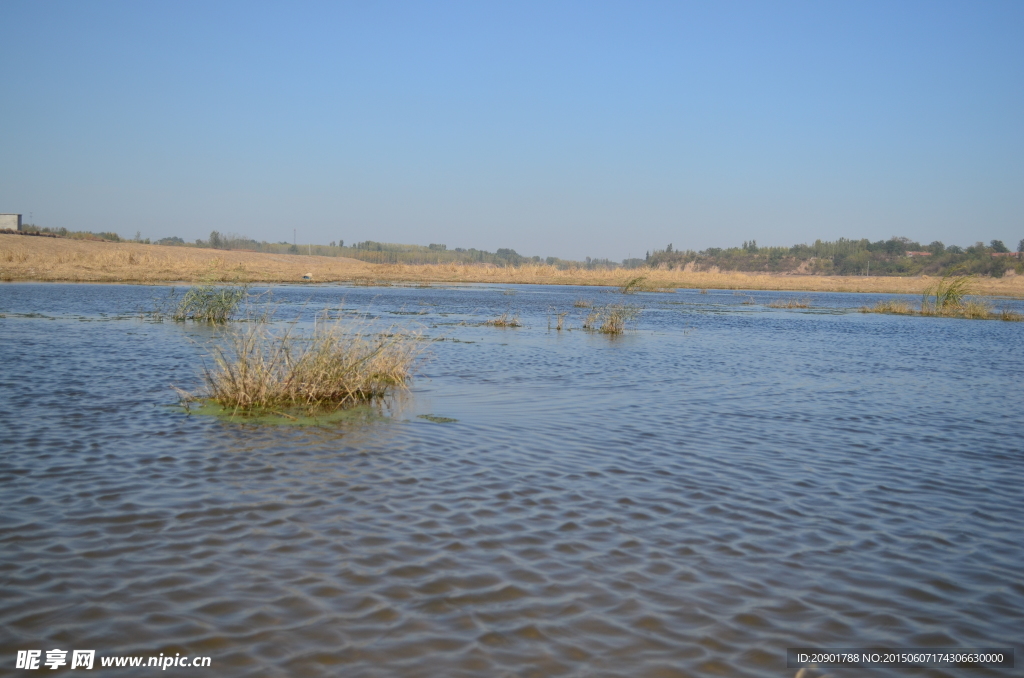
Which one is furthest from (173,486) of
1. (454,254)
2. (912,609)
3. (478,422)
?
(454,254)

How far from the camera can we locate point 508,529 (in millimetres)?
5441

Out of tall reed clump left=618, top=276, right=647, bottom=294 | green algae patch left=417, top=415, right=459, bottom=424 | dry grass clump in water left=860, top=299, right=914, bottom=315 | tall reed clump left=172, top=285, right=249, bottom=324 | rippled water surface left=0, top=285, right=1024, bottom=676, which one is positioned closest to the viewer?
rippled water surface left=0, top=285, right=1024, bottom=676

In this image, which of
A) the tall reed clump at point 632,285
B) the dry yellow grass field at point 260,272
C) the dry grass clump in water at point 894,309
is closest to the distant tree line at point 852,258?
the dry yellow grass field at point 260,272

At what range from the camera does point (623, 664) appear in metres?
3.67

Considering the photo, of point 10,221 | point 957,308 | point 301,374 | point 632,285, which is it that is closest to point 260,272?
point 632,285

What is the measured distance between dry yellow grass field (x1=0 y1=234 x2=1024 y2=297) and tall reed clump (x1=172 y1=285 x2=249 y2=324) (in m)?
12.5

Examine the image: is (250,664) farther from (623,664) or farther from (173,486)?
(173,486)

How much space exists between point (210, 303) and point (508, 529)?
1803 cm

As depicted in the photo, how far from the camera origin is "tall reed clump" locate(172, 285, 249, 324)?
2108 centimetres

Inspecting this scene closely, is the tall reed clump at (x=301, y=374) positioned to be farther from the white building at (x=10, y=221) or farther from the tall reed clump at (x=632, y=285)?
the white building at (x=10, y=221)

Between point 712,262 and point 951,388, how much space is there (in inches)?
5065

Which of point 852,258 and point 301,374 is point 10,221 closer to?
point 301,374

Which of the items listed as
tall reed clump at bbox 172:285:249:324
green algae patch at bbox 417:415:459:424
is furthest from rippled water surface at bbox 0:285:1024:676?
tall reed clump at bbox 172:285:249:324

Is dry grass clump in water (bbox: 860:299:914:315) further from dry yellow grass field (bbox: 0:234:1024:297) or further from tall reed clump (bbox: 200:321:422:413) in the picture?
tall reed clump (bbox: 200:321:422:413)
